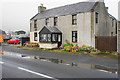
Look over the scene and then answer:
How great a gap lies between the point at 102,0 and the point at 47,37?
11.5 meters

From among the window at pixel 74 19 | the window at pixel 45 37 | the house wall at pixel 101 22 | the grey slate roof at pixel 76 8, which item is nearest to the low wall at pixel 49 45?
the window at pixel 45 37

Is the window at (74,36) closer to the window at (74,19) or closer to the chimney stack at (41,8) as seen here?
the window at (74,19)

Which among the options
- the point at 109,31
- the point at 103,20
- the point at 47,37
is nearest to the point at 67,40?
the point at 47,37

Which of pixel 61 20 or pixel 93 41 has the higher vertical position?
pixel 61 20

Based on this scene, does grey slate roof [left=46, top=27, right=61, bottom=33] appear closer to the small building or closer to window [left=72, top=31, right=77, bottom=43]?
the small building

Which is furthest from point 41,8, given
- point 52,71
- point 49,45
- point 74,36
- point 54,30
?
point 52,71

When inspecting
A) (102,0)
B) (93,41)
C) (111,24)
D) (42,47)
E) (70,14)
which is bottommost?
(42,47)

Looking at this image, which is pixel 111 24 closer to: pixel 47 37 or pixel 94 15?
pixel 94 15

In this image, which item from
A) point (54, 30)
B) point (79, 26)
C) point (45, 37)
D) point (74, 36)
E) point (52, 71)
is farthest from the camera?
point (45, 37)

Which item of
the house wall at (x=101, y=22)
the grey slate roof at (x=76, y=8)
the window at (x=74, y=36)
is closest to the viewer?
the house wall at (x=101, y=22)

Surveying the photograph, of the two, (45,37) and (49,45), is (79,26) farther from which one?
(45,37)

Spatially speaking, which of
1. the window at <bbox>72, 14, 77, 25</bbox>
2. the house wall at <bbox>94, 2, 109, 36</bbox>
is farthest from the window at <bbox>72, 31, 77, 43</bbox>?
the house wall at <bbox>94, 2, 109, 36</bbox>

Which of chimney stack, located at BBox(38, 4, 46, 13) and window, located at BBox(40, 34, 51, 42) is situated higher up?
chimney stack, located at BBox(38, 4, 46, 13)

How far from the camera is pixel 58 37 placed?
19844mm
